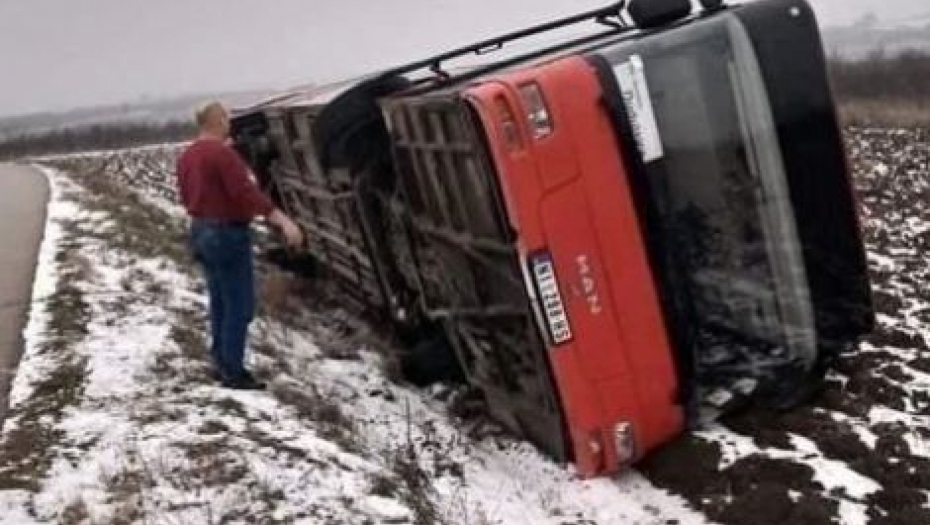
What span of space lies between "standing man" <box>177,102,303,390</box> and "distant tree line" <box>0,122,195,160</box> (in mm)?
48432

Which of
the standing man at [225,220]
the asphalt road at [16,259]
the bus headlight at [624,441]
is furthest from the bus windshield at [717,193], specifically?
the asphalt road at [16,259]

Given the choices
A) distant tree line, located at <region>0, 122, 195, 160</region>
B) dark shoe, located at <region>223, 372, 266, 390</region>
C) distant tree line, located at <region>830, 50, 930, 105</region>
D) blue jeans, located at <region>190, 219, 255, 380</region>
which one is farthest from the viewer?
distant tree line, located at <region>0, 122, 195, 160</region>

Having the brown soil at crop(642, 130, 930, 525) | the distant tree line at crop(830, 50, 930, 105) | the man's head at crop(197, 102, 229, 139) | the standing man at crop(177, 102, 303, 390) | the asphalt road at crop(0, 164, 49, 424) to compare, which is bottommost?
the distant tree line at crop(830, 50, 930, 105)

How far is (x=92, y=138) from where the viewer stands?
59.5 meters

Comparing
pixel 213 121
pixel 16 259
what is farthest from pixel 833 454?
pixel 16 259

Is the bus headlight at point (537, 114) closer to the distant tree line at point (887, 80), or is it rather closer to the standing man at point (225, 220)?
the standing man at point (225, 220)

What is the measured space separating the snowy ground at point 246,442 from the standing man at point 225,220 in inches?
12.9

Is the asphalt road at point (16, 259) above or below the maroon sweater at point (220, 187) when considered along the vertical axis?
below

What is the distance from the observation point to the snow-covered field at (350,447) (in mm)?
5031

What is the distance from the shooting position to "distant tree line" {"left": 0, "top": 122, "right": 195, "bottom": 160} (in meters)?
56.0

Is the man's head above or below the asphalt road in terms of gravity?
above

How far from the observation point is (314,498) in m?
5.03

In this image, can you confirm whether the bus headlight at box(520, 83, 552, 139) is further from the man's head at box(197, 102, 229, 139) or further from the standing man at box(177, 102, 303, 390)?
the man's head at box(197, 102, 229, 139)

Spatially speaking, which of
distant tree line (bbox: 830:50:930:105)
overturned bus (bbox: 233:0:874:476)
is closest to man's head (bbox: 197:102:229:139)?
overturned bus (bbox: 233:0:874:476)
